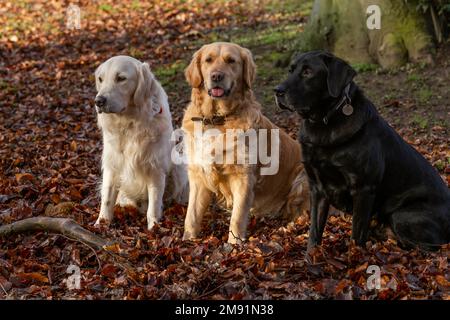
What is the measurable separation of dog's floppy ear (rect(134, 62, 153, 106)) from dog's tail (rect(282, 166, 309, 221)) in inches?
62.7

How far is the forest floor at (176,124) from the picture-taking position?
4.16 m

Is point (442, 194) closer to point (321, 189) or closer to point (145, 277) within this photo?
point (321, 189)

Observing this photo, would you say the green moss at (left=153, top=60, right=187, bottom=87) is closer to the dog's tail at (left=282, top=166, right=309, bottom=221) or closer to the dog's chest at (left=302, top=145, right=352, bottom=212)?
the dog's tail at (left=282, top=166, right=309, bottom=221)

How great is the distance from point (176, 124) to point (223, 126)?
11.3 ft

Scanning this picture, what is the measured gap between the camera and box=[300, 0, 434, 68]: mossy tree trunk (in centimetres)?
928

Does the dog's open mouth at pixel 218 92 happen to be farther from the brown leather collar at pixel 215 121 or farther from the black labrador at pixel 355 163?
the black labrador at pixel 355 163

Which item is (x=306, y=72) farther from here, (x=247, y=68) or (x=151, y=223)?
(x=151, y=223)

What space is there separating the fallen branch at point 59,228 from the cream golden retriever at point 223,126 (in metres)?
1.02

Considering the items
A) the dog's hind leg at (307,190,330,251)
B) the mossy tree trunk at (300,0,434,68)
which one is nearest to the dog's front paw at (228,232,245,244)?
the dog's hind leg at (307,190,330,251)

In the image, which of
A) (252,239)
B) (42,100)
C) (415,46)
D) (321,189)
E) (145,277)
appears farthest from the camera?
(42,100)
